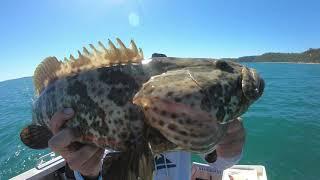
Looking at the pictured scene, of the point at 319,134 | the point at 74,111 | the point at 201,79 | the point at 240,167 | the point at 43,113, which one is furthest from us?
the point at 319,134

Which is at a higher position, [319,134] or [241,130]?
[241,130]

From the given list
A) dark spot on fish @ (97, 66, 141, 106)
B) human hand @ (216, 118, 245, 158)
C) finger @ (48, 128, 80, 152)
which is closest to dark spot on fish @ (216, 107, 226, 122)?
dark spot on fish @ (97, 66, 141, 106)

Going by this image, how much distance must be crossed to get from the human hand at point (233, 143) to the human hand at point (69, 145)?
5.10 ft

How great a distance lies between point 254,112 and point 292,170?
12.9m

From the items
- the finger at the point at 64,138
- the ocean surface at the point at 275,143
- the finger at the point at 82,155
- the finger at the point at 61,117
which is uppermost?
the finger at the point at 61,117

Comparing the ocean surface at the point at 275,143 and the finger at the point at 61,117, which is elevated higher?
the finger at the point at 61,117

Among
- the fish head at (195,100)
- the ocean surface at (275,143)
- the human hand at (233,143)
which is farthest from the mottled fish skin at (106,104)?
the ocean surface at (275,143)

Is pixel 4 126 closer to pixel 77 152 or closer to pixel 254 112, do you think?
pixel 254 112

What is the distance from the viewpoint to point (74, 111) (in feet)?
9.30

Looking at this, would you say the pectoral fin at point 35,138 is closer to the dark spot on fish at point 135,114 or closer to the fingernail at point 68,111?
the fingernail at point 68,111

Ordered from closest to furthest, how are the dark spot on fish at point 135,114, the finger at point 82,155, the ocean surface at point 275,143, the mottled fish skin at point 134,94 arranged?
the mottled fish skin at point 134,94
the dark spot on fish at point 135,114
the finger at point 82,155
the ocean surface at point 275,143

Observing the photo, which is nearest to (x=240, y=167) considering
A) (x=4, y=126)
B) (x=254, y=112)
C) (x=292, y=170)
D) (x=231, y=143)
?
(x=231, y=143)

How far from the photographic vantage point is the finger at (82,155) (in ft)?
9.38

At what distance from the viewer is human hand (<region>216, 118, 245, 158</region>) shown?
359 cm
